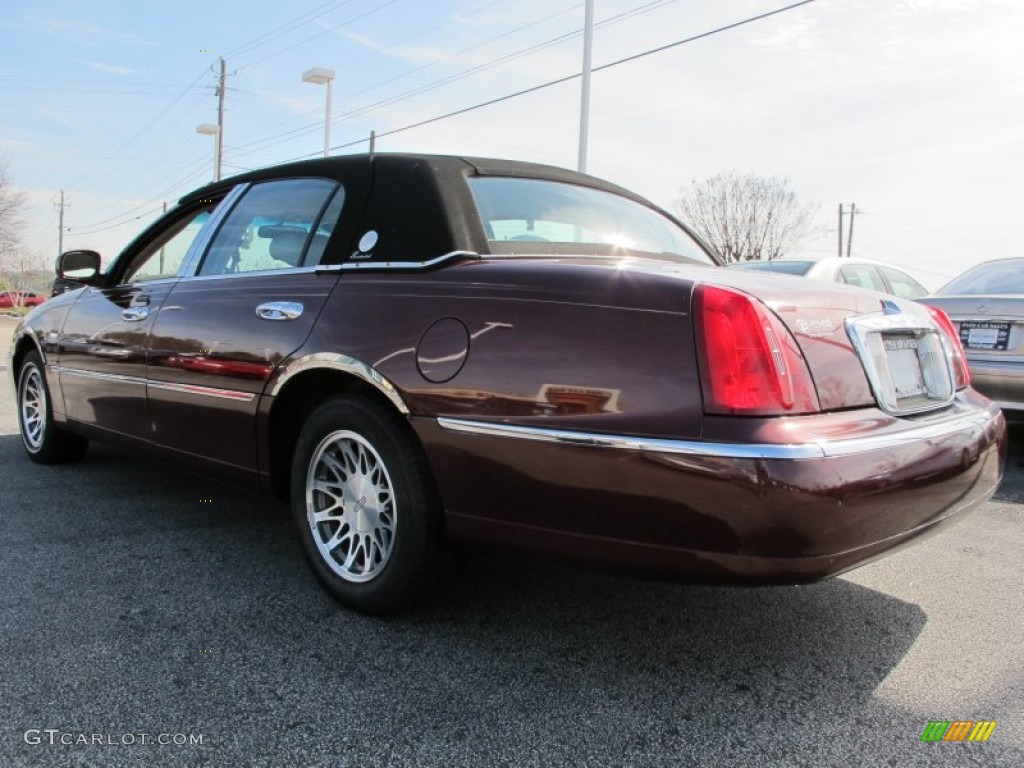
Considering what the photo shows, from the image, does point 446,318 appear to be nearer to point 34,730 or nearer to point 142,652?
point 142,652

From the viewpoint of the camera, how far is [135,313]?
3781 mm

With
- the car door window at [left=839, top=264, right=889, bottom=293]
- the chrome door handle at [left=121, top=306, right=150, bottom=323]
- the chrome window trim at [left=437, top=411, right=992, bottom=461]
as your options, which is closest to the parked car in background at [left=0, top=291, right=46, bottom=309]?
the chrome door handle at [left=121, top=306, right=150, bottom=323]

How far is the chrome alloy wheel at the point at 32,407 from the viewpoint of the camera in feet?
15.6

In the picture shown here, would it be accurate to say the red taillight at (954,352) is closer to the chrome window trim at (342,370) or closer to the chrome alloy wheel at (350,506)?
the chrome window trim at (342,370)

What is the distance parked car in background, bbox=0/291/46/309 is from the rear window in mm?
41129

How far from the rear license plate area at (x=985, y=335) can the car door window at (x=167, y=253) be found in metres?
4.76

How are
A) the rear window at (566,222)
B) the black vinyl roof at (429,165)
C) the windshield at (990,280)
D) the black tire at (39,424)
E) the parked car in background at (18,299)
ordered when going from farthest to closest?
the parked car in background at (18,299)
the windshield at (990,280)
the black tire at (39,424)
the black vinyl roof at (429,165)
the rear window at (566,222)

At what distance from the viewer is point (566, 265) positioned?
2.33 metres

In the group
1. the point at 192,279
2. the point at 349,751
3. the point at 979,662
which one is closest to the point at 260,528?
the point at 192,279

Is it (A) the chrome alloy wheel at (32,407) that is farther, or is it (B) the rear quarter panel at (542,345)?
(A) the chrome alloy wheel at (32,407)

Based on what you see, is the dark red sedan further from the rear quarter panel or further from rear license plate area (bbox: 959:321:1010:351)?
rear license plate area (bbox: 959:321:1010:351)

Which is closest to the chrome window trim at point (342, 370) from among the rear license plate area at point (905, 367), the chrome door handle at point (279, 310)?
the chrome door handle at point (279, 310)

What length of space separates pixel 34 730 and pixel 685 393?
178cm

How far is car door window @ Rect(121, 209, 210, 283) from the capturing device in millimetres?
3816
